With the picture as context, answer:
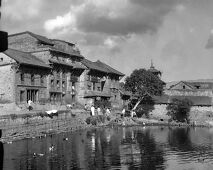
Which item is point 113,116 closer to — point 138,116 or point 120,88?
point 138,116

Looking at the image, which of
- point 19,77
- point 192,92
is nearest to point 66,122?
point 19,77

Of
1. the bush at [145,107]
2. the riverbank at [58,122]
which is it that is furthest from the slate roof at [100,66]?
the riverbank at [58,122]

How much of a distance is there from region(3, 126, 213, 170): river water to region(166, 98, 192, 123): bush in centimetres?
3235

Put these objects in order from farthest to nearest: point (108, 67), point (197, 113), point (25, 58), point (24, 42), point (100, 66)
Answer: point (108, 67), point (100, 66), point (197, 113), point (24, 42), point (25, 58)

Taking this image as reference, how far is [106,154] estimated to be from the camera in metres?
37.7

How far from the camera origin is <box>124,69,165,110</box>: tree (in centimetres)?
8506

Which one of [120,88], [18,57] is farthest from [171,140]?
[120,88]

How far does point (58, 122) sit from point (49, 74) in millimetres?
15385

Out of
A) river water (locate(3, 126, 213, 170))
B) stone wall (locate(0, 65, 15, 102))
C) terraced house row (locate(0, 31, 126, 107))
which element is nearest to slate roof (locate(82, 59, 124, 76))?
terraced house row (locate(0, 31, 126, 107))

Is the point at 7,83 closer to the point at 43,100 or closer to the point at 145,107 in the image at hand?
the point at 43,100

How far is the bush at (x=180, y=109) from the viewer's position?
83.2 meters

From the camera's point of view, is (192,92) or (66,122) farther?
(192,92)

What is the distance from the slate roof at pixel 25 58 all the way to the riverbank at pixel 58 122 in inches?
417

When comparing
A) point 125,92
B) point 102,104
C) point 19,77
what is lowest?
point 102,104
